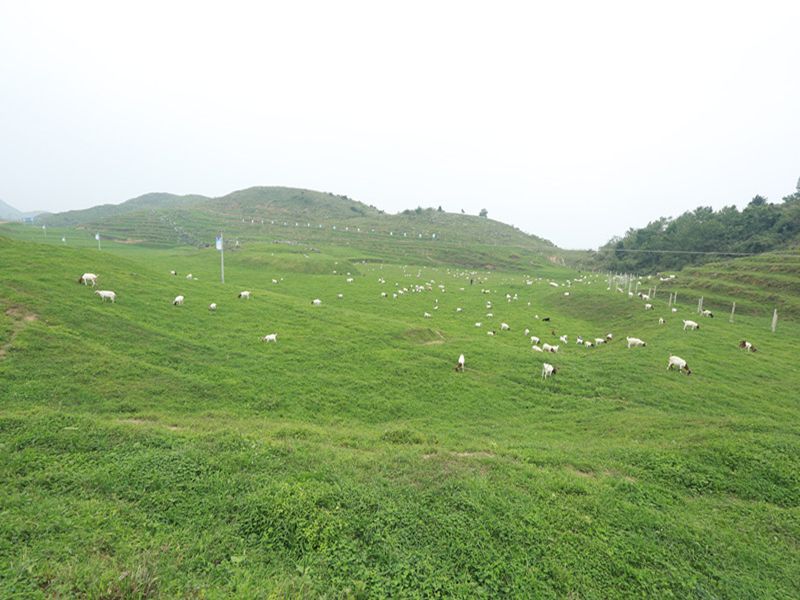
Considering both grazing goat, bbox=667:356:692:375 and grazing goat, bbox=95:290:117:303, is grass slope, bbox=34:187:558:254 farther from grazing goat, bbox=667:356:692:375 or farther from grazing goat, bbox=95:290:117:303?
grazing goat, bbox=95:290:117:303

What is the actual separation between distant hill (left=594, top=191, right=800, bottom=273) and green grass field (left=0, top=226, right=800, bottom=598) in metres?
51.3

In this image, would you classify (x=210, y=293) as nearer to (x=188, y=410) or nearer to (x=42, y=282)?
(x=42, y=282)

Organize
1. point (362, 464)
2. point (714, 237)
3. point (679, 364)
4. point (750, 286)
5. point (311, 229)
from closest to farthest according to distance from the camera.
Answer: point (362, 464) < point (679, 364) < point (750, 286) < point (714, 237) < point (311, 229)

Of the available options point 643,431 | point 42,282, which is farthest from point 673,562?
point 42,282

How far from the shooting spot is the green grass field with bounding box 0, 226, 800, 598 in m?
6.71

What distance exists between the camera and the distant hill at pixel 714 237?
6881 cm

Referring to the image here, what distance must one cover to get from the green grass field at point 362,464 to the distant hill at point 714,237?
51251mm

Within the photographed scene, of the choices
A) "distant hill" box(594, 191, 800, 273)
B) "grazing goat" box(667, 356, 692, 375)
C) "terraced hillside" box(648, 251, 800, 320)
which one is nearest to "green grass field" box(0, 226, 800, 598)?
"grazing goat" box(667, 356, 692, 375)

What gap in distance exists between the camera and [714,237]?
81.3m

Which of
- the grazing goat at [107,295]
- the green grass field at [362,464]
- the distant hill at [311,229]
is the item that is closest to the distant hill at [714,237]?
the distant hill at [311,229]

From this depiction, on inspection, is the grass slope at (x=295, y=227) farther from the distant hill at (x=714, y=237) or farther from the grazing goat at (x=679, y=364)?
the grazing goat at (x=679, y=364)

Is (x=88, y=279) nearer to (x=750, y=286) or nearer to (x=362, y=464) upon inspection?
(x=362, y=464)

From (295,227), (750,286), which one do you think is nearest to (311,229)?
A: (295,227)

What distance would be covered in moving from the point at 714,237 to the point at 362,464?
103 meters
